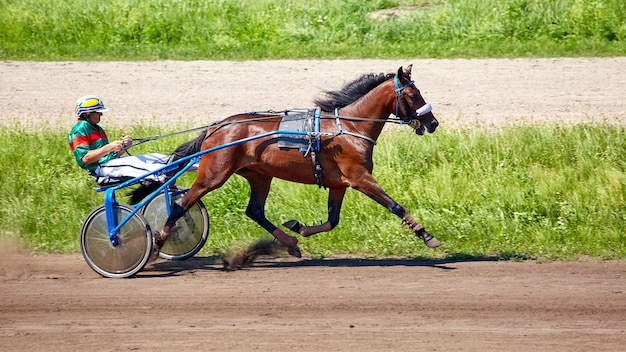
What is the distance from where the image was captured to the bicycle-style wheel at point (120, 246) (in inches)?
343

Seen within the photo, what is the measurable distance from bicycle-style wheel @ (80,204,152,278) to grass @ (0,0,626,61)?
8785mm

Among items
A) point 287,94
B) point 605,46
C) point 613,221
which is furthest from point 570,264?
point 605,46

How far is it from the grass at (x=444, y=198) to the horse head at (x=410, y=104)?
1.39 meters

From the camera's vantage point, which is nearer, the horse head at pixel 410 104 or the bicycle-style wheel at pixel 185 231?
the horse head at pixel 410 104

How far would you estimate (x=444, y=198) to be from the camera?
10570 millimetres

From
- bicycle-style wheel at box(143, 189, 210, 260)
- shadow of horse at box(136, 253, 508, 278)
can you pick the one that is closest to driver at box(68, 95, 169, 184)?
bicycle-style wheel at box(143, 189, 210, 260)

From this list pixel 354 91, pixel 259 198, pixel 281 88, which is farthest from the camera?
pixel 281 88

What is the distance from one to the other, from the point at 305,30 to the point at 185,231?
943cm

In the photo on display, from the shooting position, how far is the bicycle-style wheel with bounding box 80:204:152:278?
8.71 metres

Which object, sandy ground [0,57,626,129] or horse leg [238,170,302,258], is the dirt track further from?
sandy ground [0,57,626,129]

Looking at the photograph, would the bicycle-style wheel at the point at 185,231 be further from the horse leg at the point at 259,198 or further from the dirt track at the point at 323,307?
the horse leg at the point at 259,198

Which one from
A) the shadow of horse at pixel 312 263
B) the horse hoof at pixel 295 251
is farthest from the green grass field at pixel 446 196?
the horse hoof at pixel 295 251

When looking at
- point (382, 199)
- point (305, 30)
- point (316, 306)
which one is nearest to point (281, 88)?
point (305, 30)

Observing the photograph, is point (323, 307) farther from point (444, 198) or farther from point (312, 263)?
point (444, 198)
